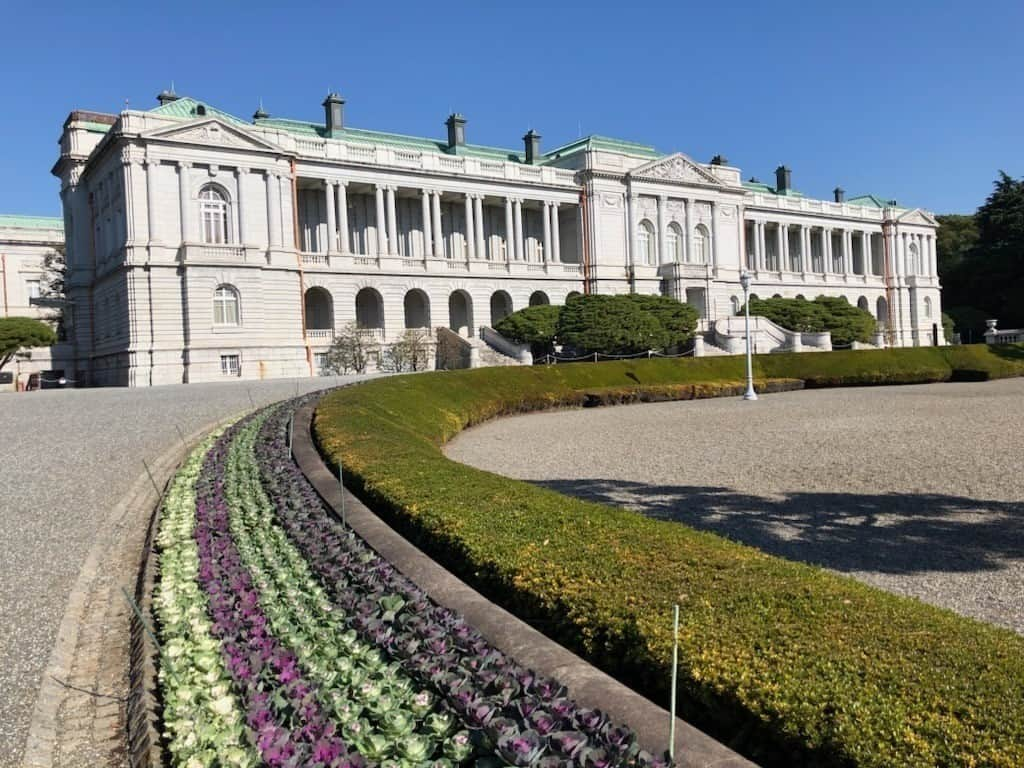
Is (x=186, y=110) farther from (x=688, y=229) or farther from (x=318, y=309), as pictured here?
(x=688, y=229)

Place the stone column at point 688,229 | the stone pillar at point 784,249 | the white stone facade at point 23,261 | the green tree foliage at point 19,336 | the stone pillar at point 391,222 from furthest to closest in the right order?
the stone pillar at point 784,249 < the white stone facade at point 23,261 < the stone column at point 688,229 < the stone pillar at point 391,222 < the green tree foliage at point 19,336

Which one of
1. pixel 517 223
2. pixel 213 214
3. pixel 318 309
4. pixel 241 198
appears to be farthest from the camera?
pixel 517 223

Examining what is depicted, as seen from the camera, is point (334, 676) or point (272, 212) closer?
point (334, 676)

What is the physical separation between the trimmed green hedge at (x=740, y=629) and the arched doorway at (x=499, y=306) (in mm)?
45599

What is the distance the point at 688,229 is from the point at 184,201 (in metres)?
35.1

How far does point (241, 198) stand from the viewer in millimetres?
41344

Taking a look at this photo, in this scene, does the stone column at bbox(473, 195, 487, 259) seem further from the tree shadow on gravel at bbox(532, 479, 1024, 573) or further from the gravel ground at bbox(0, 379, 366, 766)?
the tree shadow on gravel at bbox(532, 479, 1024, 573)

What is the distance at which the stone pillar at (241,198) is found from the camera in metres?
41.3

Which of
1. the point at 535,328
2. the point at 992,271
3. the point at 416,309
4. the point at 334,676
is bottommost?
the point at 334,676

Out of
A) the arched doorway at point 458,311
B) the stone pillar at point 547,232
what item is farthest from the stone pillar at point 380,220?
the stone pillar at point 547,232

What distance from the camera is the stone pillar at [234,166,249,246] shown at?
4131 centimetres

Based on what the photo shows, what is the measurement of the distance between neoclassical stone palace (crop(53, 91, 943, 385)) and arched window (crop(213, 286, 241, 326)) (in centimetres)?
7

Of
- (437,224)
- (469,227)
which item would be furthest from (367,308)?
(469,227)

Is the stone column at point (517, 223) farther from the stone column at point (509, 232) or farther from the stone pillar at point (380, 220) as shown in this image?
the stone pillar at point (380, 220)
